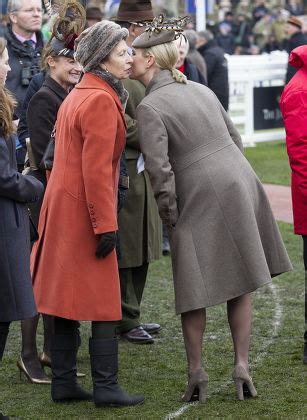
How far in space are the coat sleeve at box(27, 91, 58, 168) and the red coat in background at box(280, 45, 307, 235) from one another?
54.4 inches

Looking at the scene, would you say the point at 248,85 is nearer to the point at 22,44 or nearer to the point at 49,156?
the point at 22,44

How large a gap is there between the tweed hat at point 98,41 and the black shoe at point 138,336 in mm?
2397

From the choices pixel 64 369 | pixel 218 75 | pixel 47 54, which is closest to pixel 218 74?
pixel 218 75

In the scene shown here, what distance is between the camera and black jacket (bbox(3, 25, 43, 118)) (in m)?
7.79

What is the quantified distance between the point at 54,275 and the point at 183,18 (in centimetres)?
166

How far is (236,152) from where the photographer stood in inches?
225

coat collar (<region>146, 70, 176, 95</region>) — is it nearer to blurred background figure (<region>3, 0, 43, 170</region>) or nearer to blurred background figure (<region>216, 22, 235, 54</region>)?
blurred background figure (<region>3, 0, 43, 170</region>)

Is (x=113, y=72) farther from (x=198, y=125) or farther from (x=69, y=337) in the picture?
(x=69, y=337)

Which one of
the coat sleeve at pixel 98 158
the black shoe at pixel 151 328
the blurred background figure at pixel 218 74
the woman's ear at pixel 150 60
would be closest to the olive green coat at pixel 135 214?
the black shoe at pixel 151 328

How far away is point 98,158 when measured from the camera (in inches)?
208

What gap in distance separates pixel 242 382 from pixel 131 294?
1.74m

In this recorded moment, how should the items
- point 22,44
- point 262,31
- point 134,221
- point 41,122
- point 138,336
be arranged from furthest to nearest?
point 262,31 → point 22,44 → point 138,336 → point 134,221 → point 41,122

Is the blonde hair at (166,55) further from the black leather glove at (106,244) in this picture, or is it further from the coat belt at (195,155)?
the black leather glove at (106,244)

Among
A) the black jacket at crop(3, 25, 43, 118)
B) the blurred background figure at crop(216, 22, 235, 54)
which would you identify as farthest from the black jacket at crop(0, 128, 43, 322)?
the blurred background figure at crop(216, 22, 235, 54)
